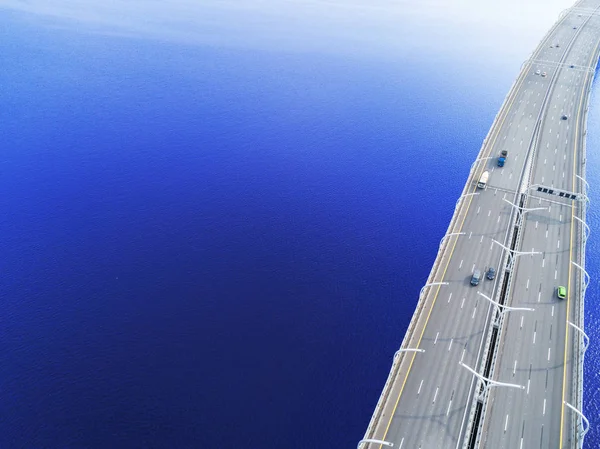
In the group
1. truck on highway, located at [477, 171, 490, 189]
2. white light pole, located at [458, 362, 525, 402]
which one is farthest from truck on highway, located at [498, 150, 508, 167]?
white light pole, located at [458, 362, 525, 402]

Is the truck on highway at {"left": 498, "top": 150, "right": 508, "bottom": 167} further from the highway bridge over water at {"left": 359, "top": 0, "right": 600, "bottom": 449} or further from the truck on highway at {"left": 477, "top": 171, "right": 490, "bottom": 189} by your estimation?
the truck on highway at {"left": 477, "top": 171, "right": 490, "bottom": 189}

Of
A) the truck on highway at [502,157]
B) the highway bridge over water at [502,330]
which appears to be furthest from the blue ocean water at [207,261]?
the truck on highway at [502,157]

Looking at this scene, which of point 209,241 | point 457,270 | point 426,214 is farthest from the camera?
point 426,214

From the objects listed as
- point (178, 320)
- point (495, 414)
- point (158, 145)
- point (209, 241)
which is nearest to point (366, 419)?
point (495, 414)

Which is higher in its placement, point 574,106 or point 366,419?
point 574,106

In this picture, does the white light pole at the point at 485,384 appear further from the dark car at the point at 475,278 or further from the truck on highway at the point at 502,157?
the truck on highway at the point at 502,157

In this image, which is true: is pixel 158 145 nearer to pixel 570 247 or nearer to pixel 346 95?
pixel 346 95

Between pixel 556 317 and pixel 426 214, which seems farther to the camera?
pixel 426 214
